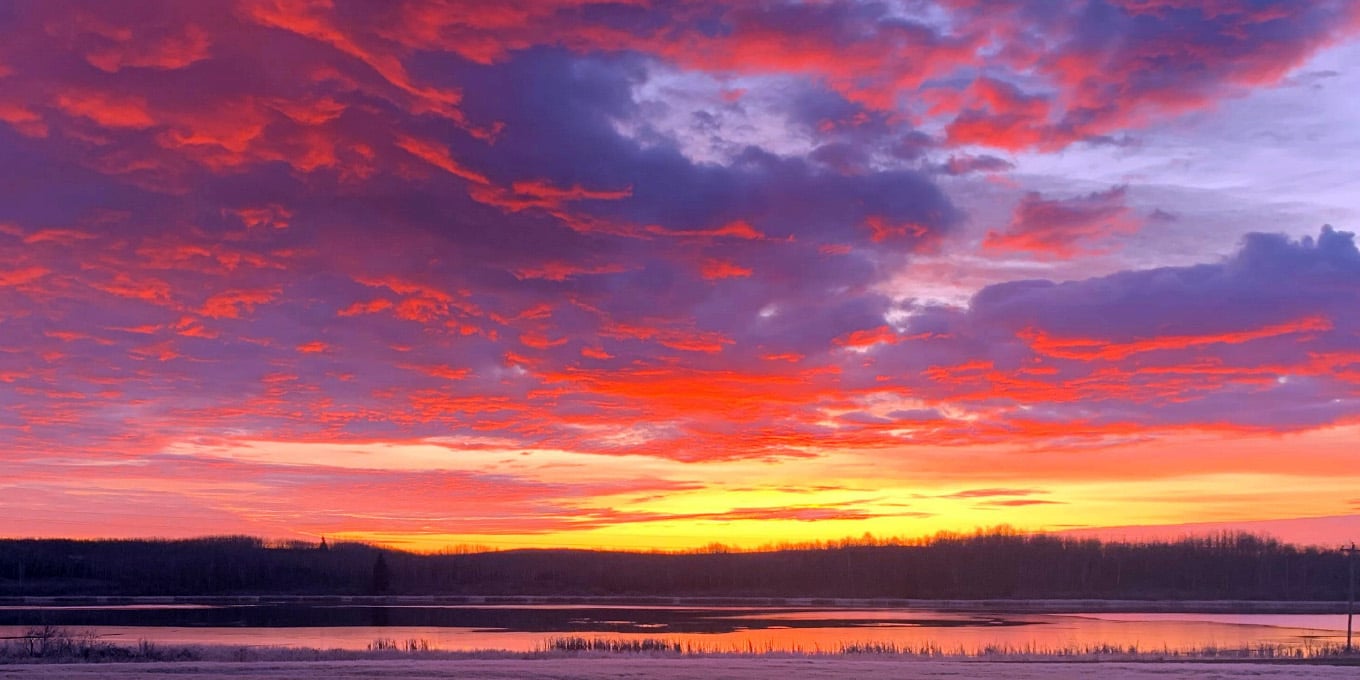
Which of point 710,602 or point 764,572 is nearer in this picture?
point 710,602

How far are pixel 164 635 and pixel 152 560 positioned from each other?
430ft

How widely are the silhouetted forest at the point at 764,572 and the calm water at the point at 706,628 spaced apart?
55586 mm

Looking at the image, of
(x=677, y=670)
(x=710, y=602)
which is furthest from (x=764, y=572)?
(x=677, y=670)

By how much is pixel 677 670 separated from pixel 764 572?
463ft

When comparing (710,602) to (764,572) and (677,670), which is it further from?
(677,670)

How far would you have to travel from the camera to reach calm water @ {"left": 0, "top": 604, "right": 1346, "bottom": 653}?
55.2 meters

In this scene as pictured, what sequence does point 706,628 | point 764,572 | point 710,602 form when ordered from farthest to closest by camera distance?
point 764,572 < point 710,602 < point 706,628

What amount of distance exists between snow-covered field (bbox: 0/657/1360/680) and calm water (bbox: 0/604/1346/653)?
15.2 metres

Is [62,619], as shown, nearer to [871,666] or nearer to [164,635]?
[164,635]

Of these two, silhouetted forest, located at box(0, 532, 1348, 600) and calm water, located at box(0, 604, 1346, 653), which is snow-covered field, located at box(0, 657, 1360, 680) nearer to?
calm water, located at box(0, 604, 1346, 653)

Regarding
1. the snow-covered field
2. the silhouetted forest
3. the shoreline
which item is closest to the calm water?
the snow-covered field

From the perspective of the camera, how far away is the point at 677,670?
33.0 metres

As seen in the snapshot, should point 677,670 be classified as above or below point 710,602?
above

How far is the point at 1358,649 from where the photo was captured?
50.0 meters
